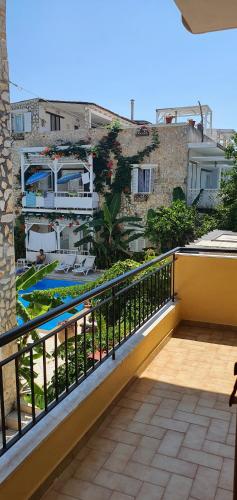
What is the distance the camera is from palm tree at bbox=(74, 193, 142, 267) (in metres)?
20.5

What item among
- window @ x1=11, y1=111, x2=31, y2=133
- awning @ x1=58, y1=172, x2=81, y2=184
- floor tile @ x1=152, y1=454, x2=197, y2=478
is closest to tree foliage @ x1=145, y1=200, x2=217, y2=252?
awning @ x1=58, y1=172, x2=81, y2=184

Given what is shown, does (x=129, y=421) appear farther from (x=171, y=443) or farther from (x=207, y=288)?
(x=207, y=288)

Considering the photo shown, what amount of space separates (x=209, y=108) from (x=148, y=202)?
717 cm

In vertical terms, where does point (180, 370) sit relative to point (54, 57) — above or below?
below

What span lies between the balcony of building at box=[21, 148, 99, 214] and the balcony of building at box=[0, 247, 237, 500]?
57.2 feet

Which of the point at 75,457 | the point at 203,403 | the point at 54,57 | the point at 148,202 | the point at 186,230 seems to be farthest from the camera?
the point at 148,202

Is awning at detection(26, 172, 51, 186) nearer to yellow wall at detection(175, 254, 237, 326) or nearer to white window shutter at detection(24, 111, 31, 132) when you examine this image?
white window shutter at detection(24, 111, 31, 132)

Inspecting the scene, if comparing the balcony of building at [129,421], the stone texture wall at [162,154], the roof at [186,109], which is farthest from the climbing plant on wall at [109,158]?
the balcony of building at [129,421]

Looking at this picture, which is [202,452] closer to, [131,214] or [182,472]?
[182,472]

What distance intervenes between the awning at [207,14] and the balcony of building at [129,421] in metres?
1.79

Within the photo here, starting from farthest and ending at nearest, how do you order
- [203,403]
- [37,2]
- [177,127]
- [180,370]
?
[177,127], [37,2], [180,370], [203,403]

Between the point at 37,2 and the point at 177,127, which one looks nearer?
the point at 37,2

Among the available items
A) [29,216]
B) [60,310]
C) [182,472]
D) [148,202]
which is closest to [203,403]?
[182,472]

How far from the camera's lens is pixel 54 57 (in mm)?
15844
